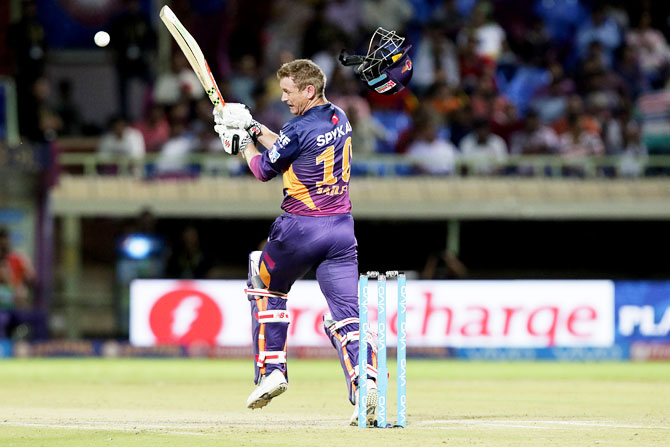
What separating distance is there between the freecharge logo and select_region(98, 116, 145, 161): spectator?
101 inches

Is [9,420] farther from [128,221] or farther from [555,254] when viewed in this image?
[555,254]

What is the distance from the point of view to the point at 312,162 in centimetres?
782

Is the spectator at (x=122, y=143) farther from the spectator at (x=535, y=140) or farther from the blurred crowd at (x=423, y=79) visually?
the spectator at (x=535, y=140)

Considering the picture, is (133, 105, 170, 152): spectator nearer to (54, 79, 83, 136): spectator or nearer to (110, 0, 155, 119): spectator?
(110, 0, 155, 119): spectator

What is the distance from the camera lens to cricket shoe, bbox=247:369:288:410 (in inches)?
313

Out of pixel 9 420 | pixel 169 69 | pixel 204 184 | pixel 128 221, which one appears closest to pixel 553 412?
pixel 9 420

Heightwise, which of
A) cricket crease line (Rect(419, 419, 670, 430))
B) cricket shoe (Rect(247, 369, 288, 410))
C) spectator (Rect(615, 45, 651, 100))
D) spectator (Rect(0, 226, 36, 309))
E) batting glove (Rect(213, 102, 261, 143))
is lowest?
spectator (Rect(0, 226, 36, 309))

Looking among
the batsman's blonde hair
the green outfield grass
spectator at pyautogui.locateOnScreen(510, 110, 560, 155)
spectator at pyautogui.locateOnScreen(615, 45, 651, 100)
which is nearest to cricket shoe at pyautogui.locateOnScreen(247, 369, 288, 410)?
the green outfield grass

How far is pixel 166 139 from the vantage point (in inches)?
766

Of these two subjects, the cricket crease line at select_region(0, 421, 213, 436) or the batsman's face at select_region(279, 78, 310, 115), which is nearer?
the cricket crease line at select_region(0, 421, 213, 436)

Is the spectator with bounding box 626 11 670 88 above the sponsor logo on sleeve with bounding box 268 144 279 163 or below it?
above

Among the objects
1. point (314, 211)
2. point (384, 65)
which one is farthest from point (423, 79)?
point (314, 211)

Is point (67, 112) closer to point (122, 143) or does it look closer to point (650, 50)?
point (122, 143)

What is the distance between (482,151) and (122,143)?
5.35m
